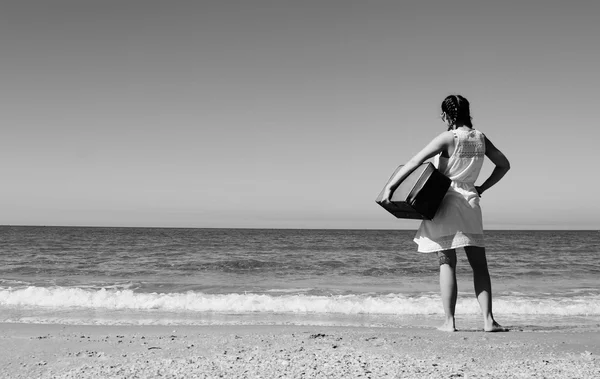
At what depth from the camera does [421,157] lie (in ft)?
11.6

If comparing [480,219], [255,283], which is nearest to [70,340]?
[480,219]

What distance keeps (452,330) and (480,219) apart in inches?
37.5

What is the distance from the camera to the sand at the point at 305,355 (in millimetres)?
2828

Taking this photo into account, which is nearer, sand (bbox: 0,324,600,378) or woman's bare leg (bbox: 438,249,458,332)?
sand (bbox: 0,324,600,378)

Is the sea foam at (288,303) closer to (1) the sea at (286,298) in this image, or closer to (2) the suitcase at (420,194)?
(1) the sea at (286,298)

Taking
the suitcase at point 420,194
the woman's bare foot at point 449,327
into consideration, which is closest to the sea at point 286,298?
the woman's bare foot at point 449,327

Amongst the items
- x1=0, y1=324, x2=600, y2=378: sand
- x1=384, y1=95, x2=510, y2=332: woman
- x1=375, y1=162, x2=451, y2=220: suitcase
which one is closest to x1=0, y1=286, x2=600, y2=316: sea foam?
x1=0, y1=324, x2=600, y2=378: sand

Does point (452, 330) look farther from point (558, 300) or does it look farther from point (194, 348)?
point (558, 300)

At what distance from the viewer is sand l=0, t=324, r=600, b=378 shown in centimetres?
283

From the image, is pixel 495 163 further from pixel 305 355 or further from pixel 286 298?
pixel 286 298

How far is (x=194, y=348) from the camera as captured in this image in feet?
11.4

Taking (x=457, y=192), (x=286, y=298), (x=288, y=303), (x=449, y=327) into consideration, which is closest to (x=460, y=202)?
(x=457, y=192)

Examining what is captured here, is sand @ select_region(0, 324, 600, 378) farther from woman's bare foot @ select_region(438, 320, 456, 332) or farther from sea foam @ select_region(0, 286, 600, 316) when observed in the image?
sea foam @ select_region(0, 286, 600, 316)

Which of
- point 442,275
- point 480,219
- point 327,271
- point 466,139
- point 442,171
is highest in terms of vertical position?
point 466,139
